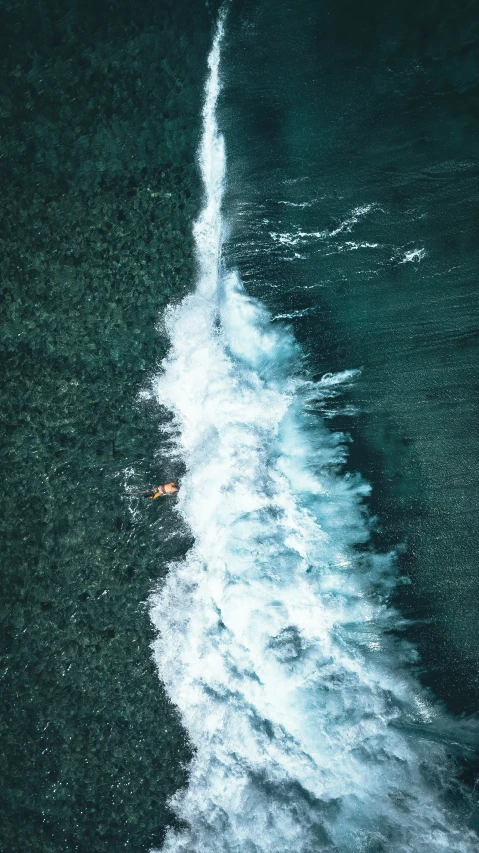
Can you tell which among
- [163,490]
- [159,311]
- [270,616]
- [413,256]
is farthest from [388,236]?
[270,616]

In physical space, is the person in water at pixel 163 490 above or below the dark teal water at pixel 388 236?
below

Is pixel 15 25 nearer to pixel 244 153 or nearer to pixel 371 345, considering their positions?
pixel 244 153

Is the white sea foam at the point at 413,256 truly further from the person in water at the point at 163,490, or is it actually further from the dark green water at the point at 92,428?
the person in water at the point at 163,490

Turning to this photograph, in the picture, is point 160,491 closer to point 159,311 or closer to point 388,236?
point 159,311

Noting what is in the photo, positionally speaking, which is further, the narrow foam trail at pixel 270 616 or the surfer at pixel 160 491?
the surfer at pixel 160 491

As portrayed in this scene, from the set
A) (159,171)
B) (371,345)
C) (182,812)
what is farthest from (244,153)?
(182,812)

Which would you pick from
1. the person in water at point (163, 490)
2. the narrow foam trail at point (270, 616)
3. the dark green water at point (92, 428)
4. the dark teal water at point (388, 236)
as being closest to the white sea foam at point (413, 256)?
the dark teal water at point (388, 236)
